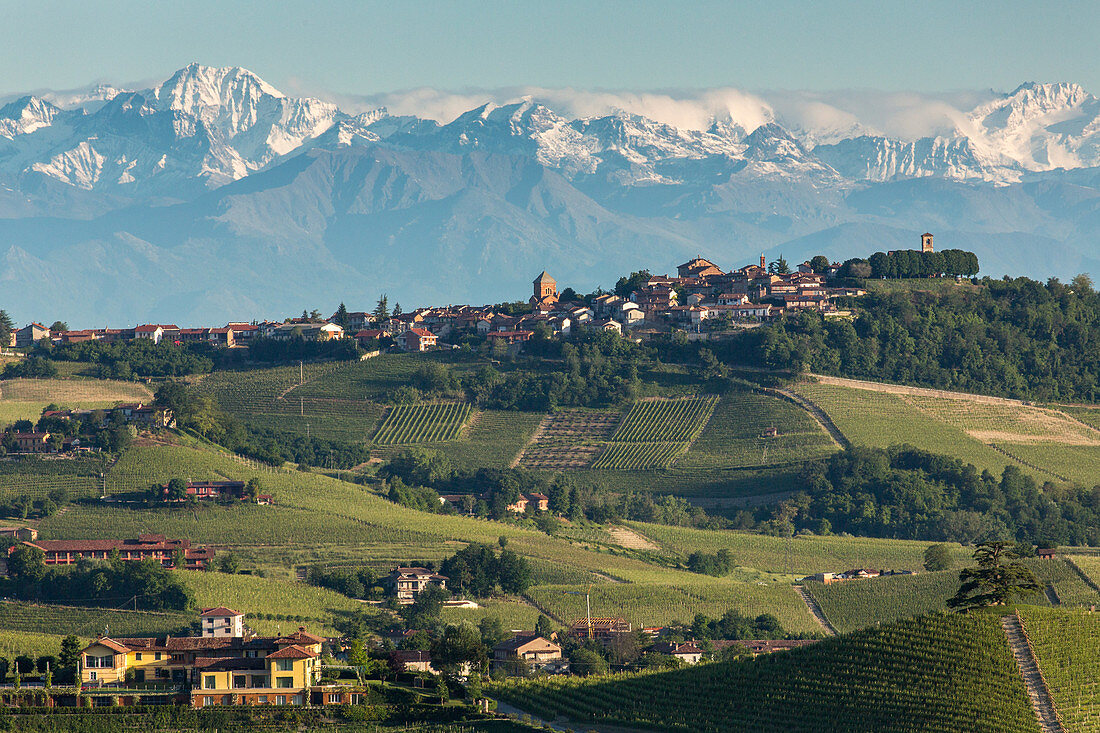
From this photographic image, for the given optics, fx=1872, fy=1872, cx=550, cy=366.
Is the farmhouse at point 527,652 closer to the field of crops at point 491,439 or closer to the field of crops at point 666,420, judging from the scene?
the field of crops at point 491,439

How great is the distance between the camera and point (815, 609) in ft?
293

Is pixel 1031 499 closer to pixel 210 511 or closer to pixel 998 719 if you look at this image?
pixel 210 511

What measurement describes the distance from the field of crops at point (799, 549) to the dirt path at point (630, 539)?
0.48m

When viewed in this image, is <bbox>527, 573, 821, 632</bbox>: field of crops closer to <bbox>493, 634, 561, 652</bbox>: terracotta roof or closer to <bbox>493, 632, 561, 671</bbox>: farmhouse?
<bbox>493, 634, 561, 652</bbox>: terracotta roof

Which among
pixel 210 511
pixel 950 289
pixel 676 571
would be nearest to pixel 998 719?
pixel 676 571

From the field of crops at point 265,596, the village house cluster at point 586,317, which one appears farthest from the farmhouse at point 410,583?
the village house cluster at point 586,317

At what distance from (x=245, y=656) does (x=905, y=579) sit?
4171cm

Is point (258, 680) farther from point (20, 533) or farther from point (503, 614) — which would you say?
point (20, 533)

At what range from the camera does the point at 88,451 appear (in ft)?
381

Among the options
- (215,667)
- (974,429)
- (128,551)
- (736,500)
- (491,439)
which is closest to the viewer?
(215,667)

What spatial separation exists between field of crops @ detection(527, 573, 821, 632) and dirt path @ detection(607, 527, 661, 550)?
38.4 ft

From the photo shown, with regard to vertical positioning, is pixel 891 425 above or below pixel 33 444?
above

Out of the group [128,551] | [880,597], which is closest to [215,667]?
[128,551]

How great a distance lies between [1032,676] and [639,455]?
236ft
